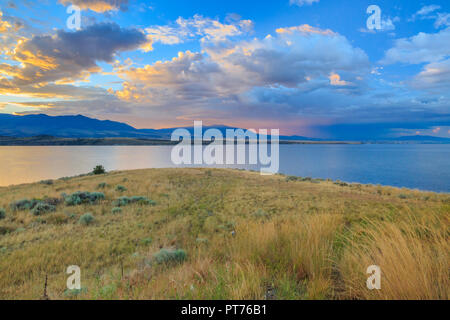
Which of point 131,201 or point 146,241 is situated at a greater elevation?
point 146,241

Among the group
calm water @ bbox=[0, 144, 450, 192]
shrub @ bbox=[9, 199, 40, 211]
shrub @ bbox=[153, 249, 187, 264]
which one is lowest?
calm water @ bbox=[0, 144, 450, 192]

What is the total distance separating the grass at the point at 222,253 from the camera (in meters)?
2.88

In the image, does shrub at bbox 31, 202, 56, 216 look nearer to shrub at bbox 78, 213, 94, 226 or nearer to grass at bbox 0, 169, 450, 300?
grass at bbox 0, 169, 450, 300

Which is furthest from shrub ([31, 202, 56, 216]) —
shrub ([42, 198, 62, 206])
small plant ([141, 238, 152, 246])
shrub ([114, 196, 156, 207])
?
small plant ([141, 238, 152, 246])

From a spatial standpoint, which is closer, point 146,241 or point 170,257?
point 170,257

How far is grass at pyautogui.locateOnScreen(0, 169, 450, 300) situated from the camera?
113 inches

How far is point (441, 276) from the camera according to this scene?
2.75 meters

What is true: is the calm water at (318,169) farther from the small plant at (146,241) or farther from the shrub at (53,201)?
the small plant at (146,241)

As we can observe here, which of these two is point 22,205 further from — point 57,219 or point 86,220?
point 86,220

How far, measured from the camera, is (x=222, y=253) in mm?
4926

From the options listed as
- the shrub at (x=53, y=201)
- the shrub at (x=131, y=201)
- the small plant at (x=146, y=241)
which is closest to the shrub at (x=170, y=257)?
the small plant at (x=146, y=241)

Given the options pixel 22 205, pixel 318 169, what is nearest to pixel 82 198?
pixel 22 205

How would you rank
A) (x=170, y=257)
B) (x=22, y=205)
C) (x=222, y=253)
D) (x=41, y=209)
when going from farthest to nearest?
(x=22, y=205) → (x=41, y=209) → (x=170, y=257) → (x=222, y=253)
